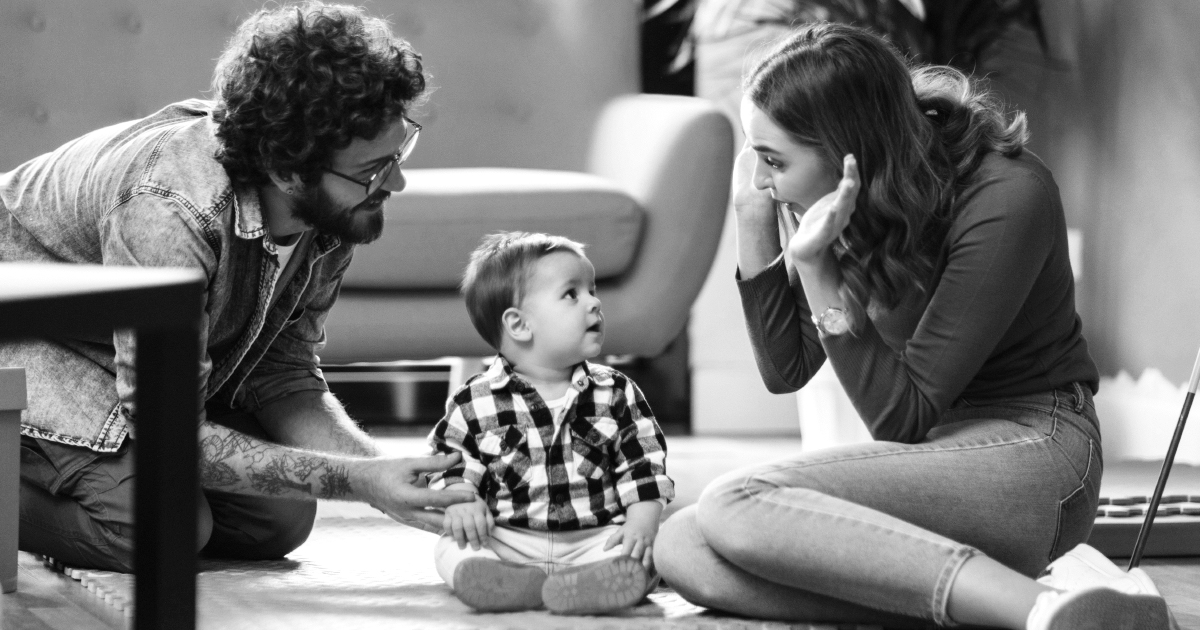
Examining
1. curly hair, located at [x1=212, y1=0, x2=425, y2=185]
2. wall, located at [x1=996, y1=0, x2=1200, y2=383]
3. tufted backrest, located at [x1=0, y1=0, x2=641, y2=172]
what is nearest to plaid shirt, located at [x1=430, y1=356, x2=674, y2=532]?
curly hair, located at [x1=212, y1=0, x2=425, y2=185]

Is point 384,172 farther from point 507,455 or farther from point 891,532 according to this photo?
point 891,532

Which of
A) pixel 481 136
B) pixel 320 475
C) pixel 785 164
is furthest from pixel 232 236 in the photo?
pixel 481 136

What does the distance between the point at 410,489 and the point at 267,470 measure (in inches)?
7.4

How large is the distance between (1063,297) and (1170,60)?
1.41 metres

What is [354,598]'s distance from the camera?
146cm

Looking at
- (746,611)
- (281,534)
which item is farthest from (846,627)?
(281,534)

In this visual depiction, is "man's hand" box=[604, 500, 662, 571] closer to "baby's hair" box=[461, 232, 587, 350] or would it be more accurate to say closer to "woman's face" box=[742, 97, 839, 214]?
"baby's hair" box=[461, 232, 587, 350]

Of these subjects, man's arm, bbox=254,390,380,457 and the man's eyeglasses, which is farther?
man's arm, bbox=254,390,380,457

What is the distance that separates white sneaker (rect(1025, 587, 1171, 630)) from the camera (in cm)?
109

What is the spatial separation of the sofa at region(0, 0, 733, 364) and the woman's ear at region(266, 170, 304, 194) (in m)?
0.62

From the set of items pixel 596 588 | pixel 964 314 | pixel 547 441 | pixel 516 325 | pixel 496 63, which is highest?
pixel 496 63

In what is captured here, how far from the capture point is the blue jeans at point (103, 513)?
1545mm

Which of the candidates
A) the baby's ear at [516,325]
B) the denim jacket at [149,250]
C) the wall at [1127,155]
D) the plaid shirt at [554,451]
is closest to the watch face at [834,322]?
the plaid shirt at [554,451]

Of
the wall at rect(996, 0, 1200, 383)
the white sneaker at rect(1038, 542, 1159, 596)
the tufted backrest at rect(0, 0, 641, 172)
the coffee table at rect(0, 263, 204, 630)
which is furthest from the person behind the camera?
the tufted backrest at rect(0, 0, 641, 172)
